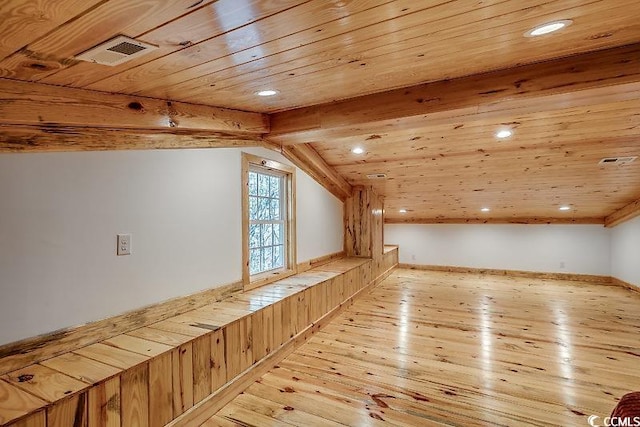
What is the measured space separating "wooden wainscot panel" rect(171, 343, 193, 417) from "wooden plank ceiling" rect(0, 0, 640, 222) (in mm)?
1322

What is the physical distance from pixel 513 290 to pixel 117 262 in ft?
20.1

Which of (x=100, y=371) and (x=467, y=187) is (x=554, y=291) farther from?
(x=100, y=371)

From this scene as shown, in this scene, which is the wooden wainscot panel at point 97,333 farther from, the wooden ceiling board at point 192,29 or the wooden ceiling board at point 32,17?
the wooden ceiling board at point 32,17

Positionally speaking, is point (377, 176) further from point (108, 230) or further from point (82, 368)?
point (82, 368)

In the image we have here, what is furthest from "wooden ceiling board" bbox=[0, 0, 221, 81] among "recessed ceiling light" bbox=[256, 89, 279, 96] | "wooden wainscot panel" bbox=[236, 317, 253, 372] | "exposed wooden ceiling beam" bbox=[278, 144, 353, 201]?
"exposed wooden ceiling beam" bbox=[278, 144, 353, 201]

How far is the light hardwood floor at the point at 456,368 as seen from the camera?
2.19 m

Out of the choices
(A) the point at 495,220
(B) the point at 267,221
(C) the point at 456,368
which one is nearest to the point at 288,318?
(B) the point at 267,221

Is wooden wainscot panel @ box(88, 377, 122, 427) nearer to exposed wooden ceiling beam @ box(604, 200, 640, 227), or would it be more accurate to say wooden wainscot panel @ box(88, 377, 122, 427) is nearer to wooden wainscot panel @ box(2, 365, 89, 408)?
wooden wainscot panel @ box(2, 365, 89, 408)

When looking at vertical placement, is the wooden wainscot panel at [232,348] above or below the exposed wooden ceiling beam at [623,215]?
below

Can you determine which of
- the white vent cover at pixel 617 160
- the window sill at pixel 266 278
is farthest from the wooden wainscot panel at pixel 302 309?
the white vent cover at pixel 617 160

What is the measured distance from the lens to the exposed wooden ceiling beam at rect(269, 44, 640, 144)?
Answer: 1814mm

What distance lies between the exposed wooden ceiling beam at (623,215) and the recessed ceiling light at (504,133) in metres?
3.50

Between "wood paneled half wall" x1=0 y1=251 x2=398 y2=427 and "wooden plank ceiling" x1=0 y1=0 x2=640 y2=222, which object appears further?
"wood paneled half wall" x1=0 y1=251 x2=398 y2=427

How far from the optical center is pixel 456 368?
9.32 ft
